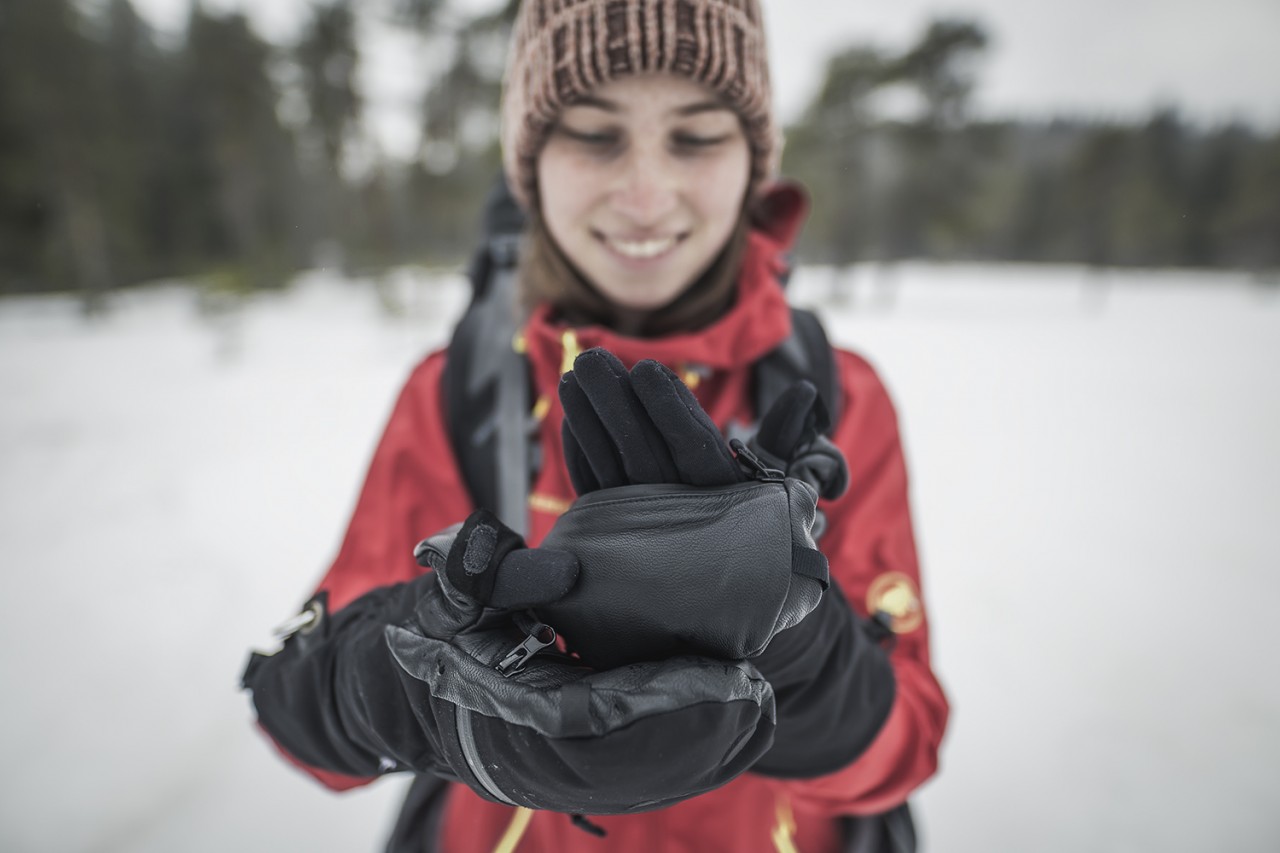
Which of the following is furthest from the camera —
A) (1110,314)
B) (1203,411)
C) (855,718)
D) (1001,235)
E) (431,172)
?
(1001,235)

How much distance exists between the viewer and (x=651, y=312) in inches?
50.4

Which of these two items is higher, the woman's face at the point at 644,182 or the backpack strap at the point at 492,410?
the woman's face at the point at 644,182

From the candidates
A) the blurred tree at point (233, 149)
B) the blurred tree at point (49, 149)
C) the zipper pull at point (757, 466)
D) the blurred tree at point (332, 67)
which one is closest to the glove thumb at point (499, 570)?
the zipper pull at point (757, 466)

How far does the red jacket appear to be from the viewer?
106 cm

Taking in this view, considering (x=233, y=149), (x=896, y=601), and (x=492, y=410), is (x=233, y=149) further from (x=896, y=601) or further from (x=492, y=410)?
(x=896, y=601)

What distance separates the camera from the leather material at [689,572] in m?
0.64

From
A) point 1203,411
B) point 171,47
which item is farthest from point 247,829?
point 171,47

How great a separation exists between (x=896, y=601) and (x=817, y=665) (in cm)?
41

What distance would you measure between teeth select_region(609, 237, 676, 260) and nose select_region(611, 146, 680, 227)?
5 cm

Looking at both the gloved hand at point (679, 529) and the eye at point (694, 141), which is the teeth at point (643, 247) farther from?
the gloved hand at point (679, 529)

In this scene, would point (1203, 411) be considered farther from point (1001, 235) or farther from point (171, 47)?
point (1001, 235)

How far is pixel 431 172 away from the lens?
1280 centimetres

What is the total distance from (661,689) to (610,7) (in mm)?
1223

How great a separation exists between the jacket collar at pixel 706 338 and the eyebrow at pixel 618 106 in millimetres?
344
